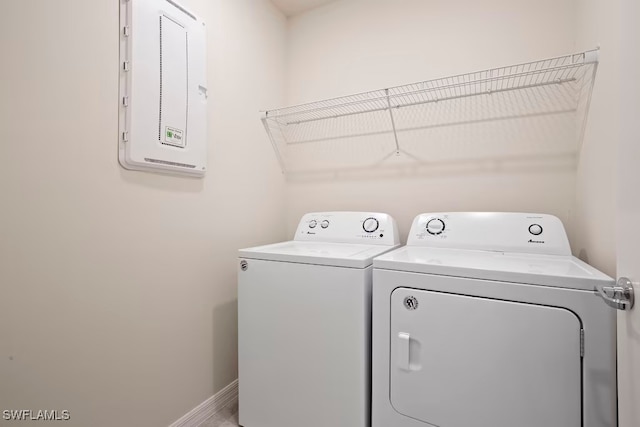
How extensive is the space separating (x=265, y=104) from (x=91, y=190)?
1.26m

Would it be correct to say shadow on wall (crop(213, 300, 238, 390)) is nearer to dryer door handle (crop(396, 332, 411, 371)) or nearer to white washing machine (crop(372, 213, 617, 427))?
white washing machine (crop(372, 213, 617, 427))

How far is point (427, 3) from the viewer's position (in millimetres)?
1763

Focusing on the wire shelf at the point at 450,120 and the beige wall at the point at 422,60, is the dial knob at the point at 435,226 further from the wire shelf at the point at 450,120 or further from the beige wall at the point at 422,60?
the wire shelf at the point at 450,120

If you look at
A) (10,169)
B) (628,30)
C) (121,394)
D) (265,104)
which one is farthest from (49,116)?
(628,30)

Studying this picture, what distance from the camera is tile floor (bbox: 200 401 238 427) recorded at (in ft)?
4.93

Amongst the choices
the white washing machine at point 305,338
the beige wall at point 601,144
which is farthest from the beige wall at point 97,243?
the beige wall at point 601,144

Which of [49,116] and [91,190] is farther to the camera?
[91,190]

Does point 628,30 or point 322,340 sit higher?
point 628,30

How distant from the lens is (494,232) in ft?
4.53

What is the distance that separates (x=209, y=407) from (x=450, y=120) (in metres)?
2.13

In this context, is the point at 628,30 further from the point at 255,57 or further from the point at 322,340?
the point at 255,57

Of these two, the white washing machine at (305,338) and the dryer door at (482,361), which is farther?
the white washing machine at (305,338)

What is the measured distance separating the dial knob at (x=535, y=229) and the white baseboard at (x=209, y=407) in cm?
181

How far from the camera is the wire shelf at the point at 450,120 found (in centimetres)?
145
